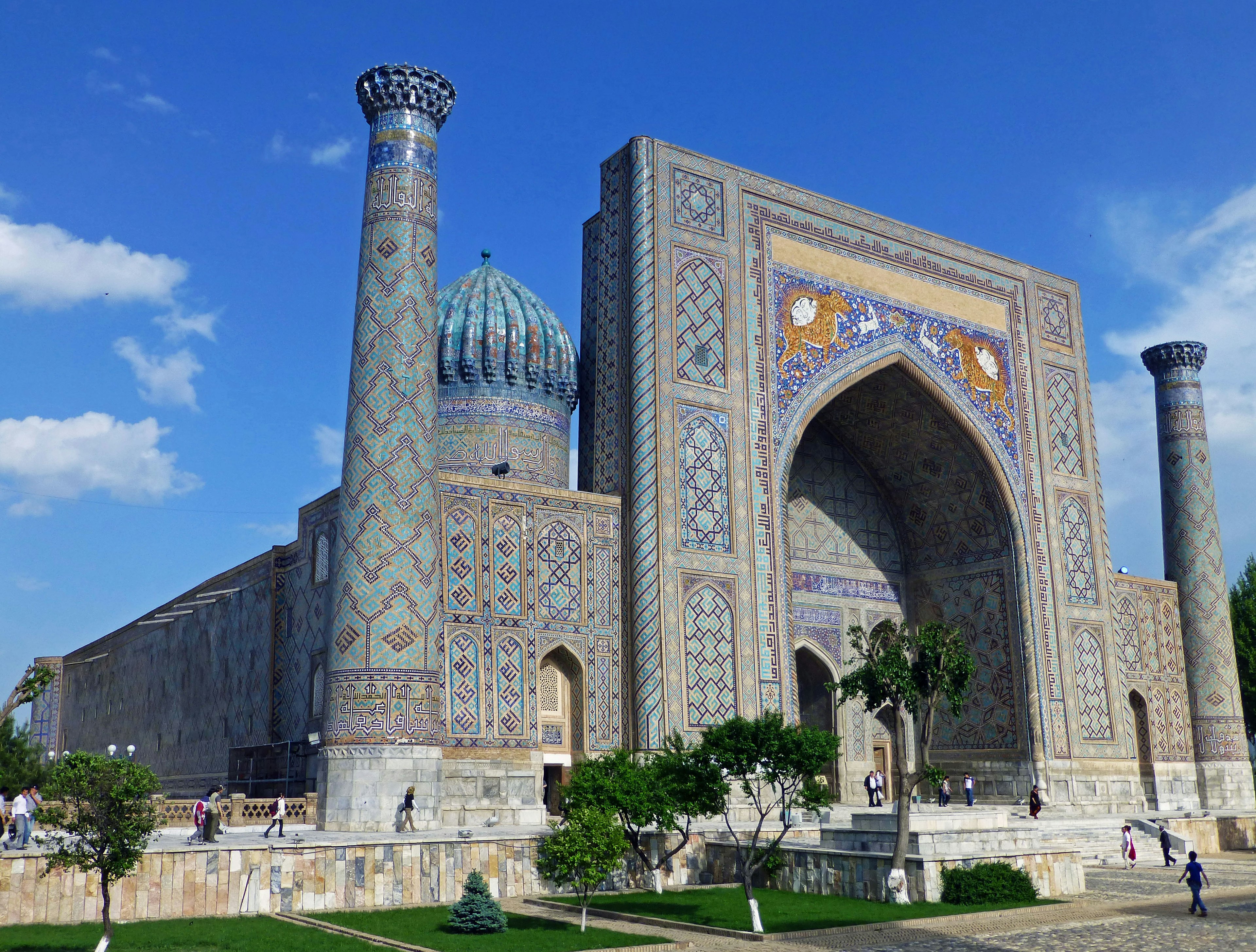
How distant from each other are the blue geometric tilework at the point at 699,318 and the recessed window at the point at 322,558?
4.18 m

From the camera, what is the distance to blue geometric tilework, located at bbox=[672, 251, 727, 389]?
13.6 meters

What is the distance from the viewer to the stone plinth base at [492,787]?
11.4 meters

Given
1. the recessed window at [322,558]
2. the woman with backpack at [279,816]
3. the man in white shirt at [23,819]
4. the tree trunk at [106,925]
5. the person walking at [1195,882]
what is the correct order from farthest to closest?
the recessed window at [322,558] < the woman with backpack at [279,816] < the man in white shirt at [23,819] < the person walking at [1195,882] < the tree trunk at [106,925]

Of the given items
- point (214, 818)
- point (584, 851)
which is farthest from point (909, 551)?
point (214, 818)

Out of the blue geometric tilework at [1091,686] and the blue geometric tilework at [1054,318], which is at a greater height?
the blue geometric tilework at [1054,318]

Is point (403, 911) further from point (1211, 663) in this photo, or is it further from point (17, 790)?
point (1211, 663)

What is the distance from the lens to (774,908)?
8.74 metres

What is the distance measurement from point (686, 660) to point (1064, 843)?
166 inches

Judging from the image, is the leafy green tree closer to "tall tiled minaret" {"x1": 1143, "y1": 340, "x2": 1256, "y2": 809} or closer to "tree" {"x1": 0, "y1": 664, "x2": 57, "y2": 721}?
"tree" {"x1": 0, "y1": 664, "x2": 57, "y2": 721}

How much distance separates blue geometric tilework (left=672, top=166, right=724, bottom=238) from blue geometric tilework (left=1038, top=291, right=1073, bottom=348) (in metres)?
5.79

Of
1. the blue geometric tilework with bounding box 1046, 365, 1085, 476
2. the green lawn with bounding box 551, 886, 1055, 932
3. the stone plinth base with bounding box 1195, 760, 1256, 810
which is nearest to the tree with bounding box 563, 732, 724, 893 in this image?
the green lawn with bounding box 551, 886, 1055, 932

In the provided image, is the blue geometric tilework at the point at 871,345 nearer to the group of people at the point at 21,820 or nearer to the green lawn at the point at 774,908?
the green lawn at the point at 774,908

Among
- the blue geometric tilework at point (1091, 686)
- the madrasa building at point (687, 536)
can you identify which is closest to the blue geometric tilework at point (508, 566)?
the madrasa building at point (687, 536)

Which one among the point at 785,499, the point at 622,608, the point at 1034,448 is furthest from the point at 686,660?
the point at 1034,448
